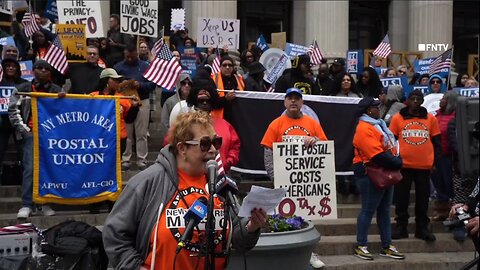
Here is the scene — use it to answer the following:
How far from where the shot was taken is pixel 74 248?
5.97 m

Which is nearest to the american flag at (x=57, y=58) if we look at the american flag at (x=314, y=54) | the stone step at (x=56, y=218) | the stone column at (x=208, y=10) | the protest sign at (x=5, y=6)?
the protest sign at (x=5, y=6)

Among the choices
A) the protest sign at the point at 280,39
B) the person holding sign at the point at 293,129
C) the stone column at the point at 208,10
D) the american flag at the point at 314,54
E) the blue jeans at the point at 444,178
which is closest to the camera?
the person holding sign at the point at 293,129

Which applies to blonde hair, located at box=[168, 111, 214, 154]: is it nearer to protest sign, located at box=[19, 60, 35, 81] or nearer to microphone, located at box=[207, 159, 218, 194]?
microphone, located at box=[207, 159, 218, 194]

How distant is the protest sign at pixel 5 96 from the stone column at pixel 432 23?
17945mm

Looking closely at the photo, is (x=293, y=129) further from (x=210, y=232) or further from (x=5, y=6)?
(x=5, y=6)

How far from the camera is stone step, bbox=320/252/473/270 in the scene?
8.64m

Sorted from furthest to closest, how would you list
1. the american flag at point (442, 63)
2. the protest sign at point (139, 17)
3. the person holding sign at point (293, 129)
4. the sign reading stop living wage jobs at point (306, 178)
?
the american flag at point (442, 63) < the protest sign at point (139, 17) < the person holding sign at point (293, 129) < the sign reading stop living wage jobs at point (306, 178)

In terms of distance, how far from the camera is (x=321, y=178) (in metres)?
8.22

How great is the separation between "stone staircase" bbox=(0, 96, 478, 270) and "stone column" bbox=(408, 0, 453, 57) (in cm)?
1557

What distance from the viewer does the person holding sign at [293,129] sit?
8.35 m

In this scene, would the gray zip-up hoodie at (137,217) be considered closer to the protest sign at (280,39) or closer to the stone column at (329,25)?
the protest sign at (280,39)

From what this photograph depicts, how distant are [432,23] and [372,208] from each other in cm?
1764

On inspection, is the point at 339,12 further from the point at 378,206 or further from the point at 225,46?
the point at 378,206

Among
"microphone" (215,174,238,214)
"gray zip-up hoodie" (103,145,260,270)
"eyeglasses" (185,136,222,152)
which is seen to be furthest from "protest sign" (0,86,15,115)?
"microphone" (215,174,238,214)
